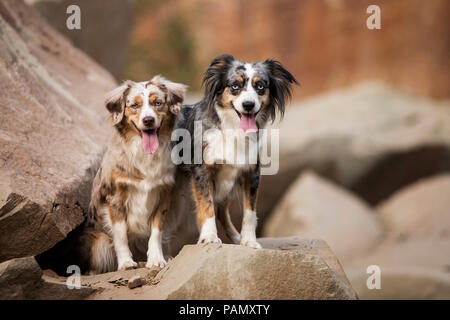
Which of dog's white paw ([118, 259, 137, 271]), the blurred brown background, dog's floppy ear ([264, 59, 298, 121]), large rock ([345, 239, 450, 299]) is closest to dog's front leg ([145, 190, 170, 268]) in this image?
dog's white paw ([118, 259, 137, 271])

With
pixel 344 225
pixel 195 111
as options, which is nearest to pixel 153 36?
pixel 344 225

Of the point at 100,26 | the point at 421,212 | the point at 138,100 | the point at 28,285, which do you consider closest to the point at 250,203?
the point at 138,100

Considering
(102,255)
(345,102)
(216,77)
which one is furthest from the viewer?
(345,102)

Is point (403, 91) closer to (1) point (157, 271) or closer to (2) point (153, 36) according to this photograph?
(2) point (153, 36)

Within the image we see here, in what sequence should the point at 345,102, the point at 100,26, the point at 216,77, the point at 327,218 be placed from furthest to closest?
the point at 345,102 < the point at 327,218 < the point at 100,26 < the point at 216,77

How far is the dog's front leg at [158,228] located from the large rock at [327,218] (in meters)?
5.92

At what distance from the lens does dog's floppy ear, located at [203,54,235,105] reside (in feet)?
18.6

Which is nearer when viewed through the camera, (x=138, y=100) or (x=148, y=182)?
(x=138, y=100)

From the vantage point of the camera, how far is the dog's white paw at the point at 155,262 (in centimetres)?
546

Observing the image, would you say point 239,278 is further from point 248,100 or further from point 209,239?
point 248,100

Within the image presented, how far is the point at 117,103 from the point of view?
219 inches

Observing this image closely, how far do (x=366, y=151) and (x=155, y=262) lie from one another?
8.37 meters

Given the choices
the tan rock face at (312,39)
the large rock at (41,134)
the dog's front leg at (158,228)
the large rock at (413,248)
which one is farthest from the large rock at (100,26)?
the tan rock face at (312,39)

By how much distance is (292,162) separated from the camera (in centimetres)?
1306
